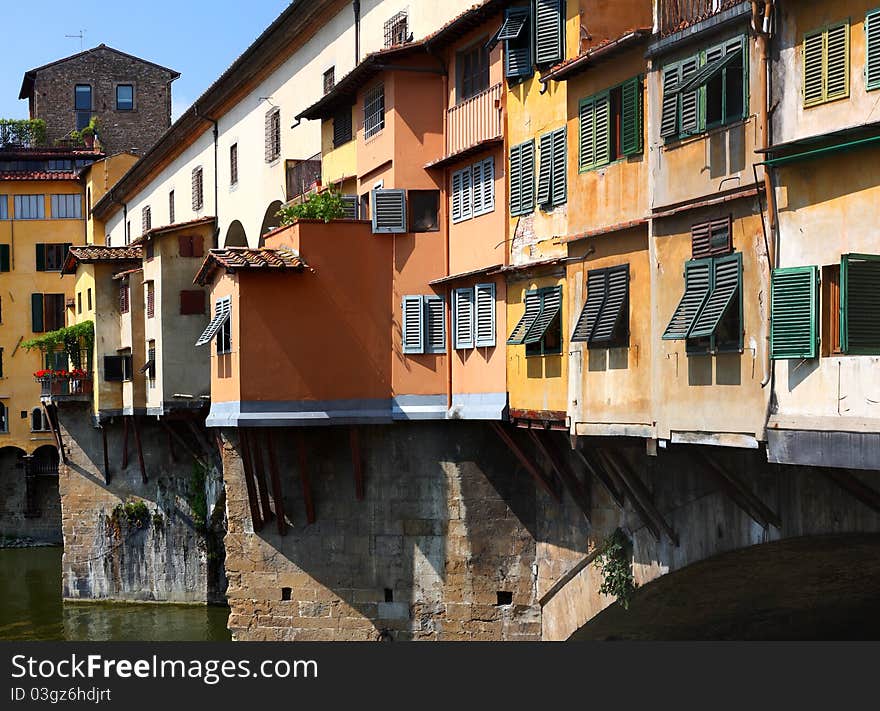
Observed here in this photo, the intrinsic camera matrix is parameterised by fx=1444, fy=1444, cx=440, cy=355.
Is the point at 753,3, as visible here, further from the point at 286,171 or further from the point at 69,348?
the point at 69,348

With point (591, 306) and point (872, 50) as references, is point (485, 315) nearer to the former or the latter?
point (591, 306)

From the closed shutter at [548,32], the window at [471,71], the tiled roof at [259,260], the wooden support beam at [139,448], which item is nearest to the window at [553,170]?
the closed shutter at [548,32]

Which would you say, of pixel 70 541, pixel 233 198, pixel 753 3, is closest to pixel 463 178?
pixel 753 3

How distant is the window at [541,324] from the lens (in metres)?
21.8

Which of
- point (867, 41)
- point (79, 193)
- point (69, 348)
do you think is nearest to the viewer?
point (867, 41)

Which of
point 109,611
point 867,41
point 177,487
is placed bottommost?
point 109,611

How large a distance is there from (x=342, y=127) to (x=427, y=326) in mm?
5382

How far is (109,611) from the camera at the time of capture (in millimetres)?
51062

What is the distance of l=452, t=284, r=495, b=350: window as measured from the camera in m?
24.4

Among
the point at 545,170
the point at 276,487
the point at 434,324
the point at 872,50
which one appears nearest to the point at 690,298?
the point at 872,50

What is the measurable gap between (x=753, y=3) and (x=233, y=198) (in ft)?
96.0

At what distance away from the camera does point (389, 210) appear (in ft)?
85.2

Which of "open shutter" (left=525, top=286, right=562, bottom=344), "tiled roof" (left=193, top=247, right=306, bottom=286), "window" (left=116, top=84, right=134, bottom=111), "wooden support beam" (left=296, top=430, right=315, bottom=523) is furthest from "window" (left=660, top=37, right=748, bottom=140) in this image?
"window" (left=116, top=84, right=134, bottom=111)

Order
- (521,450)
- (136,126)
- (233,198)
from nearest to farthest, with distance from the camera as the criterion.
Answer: (521,450) → (233,198) → (136,126)
